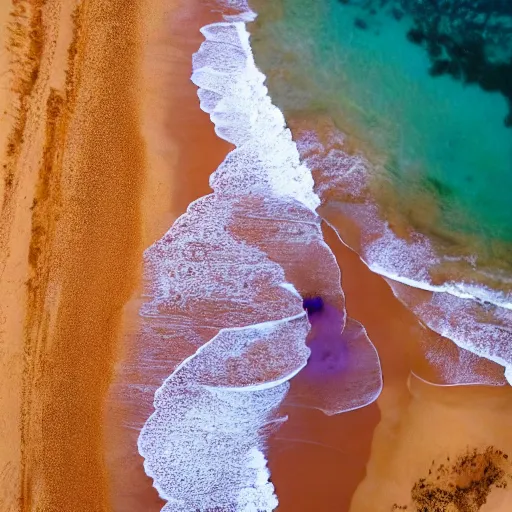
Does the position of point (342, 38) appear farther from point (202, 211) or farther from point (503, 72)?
point (202, 211)

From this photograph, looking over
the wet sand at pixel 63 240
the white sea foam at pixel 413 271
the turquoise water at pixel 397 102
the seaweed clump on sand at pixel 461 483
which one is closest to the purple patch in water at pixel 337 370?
the white sea foam at pixel 413 271

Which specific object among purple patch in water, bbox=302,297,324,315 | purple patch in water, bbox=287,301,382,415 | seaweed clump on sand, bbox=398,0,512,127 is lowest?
purple patch in water, bbox=287,301,382,415

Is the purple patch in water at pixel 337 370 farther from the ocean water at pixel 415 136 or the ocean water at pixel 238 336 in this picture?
the ocean water at pixel 415 136

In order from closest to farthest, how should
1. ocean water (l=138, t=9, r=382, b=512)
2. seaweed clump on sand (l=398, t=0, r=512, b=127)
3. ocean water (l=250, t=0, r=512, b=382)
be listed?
ocean water (l=138, t=9, r=382, b=512) < ocean water (l=250, t=0, r=512, b=382) < seaweed clump on sand (l=398, t=0, r=512, b=127)

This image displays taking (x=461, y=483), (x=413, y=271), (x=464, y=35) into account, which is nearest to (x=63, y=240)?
(x=413, y=271)

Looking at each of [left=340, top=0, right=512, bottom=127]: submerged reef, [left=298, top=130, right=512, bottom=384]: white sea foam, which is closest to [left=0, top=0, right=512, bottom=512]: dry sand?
[left=298, top=130, right=512, bottom=384]: white sea foam

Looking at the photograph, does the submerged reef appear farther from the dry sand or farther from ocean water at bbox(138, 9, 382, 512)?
the dry sand

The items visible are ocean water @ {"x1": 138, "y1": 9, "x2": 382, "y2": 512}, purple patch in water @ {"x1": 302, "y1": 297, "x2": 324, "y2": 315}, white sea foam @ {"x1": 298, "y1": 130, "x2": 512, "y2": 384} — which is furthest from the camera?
white sea foam @ {"x1": 298, "y1": 130, "x2": 512, "y2": 384}
